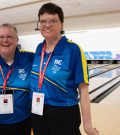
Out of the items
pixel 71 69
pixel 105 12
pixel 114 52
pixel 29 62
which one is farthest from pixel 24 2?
pixel 114 52

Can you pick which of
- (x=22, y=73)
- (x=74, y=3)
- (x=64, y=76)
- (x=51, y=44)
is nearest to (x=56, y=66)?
(x=64, y=76)

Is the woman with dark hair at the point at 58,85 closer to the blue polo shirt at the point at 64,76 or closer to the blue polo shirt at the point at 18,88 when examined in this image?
the blue polo shirt at the point at 64,76

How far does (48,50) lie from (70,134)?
656mm

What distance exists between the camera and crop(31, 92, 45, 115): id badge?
126 centimetres

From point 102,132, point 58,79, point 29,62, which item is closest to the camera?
point 58,79

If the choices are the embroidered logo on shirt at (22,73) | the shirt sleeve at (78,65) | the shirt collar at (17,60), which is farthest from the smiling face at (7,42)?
the shirt sleeve at (78,65)

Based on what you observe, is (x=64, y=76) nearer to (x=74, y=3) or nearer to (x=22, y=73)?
(x=22, y=73)

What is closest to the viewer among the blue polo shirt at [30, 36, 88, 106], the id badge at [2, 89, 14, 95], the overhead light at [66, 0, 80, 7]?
the blue polo shirt at [30, 36, 88, 106]

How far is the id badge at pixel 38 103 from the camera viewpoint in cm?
126

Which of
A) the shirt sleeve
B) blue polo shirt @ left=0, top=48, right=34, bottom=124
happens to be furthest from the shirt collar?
the shirt sleeve

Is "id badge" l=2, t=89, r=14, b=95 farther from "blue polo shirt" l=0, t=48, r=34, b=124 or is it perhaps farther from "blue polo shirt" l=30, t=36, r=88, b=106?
"blue polo shirt" l=30, t=36, r=88, b=106

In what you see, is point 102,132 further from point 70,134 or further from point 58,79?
point 58,79

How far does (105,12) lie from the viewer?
761 cm


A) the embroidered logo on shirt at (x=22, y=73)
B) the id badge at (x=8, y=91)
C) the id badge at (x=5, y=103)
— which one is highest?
the embroidered logo on shirt at (x=22, y=73)
